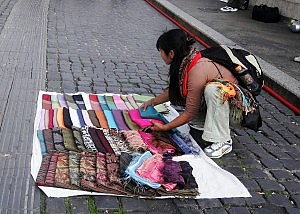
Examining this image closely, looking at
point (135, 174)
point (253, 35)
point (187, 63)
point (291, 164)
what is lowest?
point (253, 35)

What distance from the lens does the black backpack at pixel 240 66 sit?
11.9 feet

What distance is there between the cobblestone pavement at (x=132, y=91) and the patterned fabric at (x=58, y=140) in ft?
0.71

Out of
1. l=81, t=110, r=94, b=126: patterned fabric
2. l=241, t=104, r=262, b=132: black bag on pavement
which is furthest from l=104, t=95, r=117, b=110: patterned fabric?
l=241, t=104, r=262, b=132: black bag on pavement

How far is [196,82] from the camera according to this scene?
347 cm

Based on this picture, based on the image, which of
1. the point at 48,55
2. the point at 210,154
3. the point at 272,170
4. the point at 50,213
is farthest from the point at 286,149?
the point at 48,55

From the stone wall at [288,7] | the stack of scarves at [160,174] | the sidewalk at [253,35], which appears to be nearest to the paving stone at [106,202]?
the stack of scarves at [160,174]

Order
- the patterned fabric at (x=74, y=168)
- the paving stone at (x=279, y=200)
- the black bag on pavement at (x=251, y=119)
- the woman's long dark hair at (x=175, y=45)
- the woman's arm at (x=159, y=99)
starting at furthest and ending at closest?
the woman's arm at (x=159, y=99) → the black bag on pavement at (x=251, y=119) → the woman's long dark hair at (x=175, y=45) → the paving stone at (x=279, y=200) → the patterned fabric at (x=74, y=168)

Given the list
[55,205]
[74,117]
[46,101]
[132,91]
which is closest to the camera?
[55,205]

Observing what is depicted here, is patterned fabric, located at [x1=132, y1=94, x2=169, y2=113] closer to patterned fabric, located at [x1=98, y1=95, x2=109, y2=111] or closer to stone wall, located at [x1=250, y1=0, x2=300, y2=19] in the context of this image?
patterned fabric, located at [x1=98, y1=95, x2=109, y2=111]

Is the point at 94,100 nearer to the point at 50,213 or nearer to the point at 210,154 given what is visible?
the point at 210,154

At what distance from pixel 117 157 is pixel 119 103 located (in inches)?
51.5

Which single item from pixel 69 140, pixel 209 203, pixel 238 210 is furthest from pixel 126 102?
pixel 238 210

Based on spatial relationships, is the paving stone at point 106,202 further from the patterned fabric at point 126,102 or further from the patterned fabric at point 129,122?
the patterned fabric at point 126,102

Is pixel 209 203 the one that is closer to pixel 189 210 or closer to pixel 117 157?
pixel 189 210
